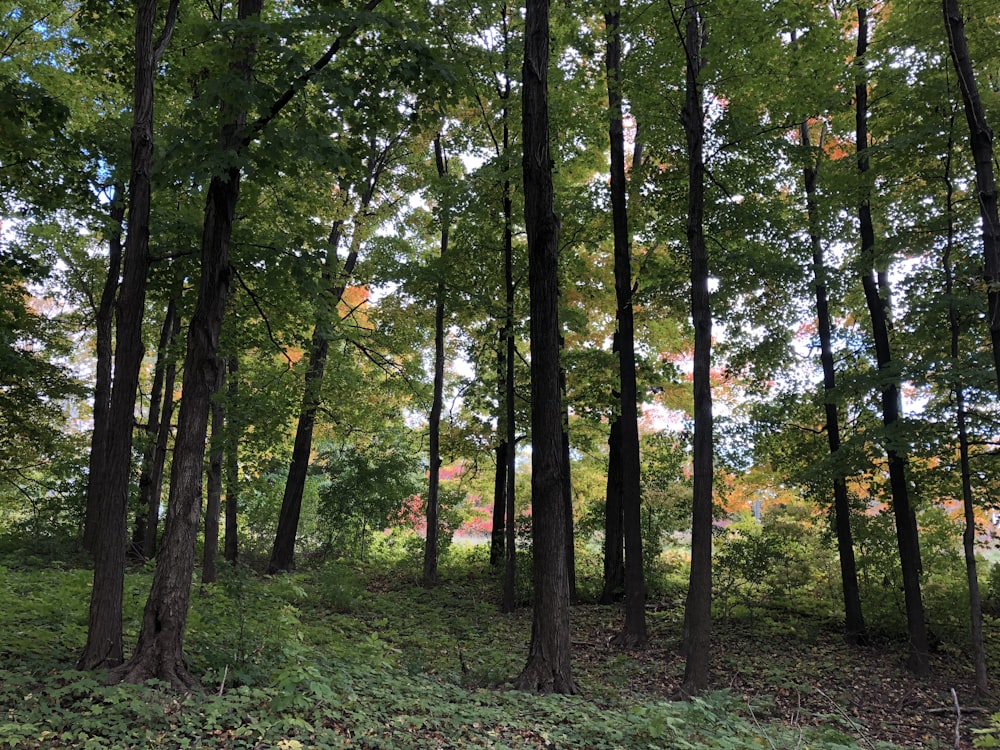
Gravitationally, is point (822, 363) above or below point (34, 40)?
below

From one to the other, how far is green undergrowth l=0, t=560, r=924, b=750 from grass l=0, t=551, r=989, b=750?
0.06 feet

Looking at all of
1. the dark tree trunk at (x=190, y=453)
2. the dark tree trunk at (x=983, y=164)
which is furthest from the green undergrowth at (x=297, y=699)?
the dark tree trunk at (x=983, y=164)

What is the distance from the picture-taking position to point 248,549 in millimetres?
16422

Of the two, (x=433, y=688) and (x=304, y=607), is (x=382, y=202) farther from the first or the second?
(x=433, y=688)

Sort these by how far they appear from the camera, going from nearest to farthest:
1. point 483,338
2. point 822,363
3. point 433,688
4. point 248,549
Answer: point 433,688 < point 822,363 < point 483,338 < point 248,549

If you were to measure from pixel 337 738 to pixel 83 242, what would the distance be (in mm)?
12585

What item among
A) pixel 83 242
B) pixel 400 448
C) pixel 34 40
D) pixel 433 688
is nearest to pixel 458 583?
pixel 400 448

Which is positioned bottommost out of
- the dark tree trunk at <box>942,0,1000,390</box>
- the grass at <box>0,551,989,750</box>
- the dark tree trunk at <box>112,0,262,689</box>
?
the grass at <box>0,551,989,750</box>

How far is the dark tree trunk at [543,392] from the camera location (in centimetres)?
639

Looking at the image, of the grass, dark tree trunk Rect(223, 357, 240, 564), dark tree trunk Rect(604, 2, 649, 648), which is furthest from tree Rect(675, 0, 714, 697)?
dark tree trunk Rect(223, 357, 240, 564)

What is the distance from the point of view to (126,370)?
5.39 meters

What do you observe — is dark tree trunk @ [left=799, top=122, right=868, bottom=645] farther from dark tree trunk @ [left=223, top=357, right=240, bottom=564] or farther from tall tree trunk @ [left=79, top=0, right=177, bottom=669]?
tall tree trunk @ [left=79, top=0, right=177, bottom=669]

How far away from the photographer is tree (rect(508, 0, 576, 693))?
6391 millimetres

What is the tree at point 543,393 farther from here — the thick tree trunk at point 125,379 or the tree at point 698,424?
the thick tree trunk at point 125,379
